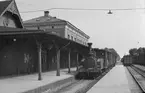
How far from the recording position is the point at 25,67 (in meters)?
21.1

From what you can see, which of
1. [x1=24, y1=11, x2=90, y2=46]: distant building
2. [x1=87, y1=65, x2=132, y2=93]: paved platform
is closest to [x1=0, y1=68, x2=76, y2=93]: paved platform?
[x1=87, y1=65, x2=132, y2=93]: paved platform

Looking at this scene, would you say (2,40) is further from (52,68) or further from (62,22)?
(62,22)

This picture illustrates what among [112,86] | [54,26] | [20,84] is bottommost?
[112,86]

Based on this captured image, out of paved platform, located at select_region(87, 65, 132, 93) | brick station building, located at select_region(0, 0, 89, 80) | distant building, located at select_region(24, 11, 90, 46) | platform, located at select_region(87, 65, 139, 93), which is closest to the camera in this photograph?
paved platform, located at select_region(87, 65, 132, 93)

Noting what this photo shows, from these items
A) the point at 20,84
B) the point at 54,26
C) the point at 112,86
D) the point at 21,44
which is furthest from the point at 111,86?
the point at 54,26

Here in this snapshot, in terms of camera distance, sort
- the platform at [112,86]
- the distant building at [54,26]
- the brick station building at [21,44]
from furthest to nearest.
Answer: the distant building at [54,26] < the brick station building at [21,44] < the platform at [112,86]

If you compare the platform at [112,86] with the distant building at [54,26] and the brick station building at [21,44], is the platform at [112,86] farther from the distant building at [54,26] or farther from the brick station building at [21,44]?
the distant building at [54,26]

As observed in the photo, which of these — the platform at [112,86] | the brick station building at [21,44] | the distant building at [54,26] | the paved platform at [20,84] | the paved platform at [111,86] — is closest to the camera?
the paved platform at [20,84]

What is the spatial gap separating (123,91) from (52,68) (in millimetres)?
18382

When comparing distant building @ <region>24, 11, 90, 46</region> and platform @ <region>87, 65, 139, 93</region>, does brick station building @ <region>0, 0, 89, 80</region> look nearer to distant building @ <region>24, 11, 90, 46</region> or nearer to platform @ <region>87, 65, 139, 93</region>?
platform @ <region>87, 65, 139, 93</region>

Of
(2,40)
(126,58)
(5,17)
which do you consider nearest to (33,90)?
(2,40)

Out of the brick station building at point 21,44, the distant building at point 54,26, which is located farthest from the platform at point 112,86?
the distant building at point 54,26

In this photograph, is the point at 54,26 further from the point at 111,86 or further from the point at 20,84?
the point at 20,84

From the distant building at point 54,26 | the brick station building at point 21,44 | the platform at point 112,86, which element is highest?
the distant building at point 54,26
